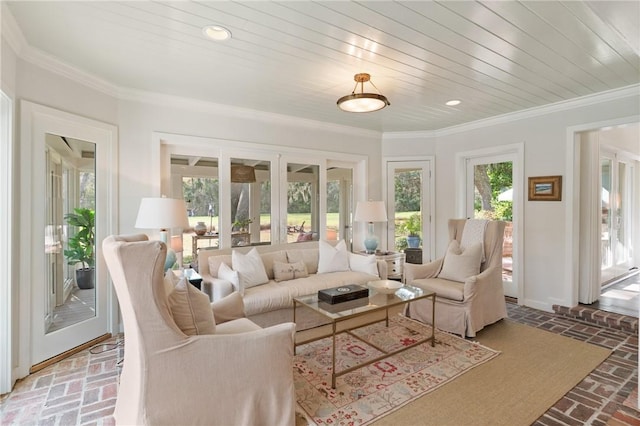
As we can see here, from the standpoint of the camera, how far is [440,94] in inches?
141

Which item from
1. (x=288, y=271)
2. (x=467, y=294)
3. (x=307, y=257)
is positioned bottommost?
(x=467, y=294)

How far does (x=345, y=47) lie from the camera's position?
2508 millimetres

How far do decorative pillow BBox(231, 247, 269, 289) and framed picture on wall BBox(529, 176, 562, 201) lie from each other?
3.56 metres

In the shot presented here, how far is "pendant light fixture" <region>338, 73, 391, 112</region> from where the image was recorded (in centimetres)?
280

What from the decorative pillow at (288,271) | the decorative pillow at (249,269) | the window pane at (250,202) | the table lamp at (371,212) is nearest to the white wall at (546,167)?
the table lamp at (371,212)

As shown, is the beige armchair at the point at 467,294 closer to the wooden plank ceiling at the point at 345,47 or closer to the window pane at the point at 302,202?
the window pane at the point at 302,202

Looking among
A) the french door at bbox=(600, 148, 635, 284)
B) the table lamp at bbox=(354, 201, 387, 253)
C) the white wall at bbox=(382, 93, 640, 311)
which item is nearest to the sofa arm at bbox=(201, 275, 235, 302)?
the table lamp at bbox=(354, 201, 387, 253)

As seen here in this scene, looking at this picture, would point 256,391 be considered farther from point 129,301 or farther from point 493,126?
point 493,126

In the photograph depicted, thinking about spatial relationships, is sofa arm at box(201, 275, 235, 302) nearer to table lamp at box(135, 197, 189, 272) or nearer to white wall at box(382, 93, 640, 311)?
table lamp at box(135, 197, 189, 272)

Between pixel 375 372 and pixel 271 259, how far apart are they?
185cm

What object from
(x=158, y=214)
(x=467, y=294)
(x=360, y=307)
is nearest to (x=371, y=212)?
(x=467, y=294)

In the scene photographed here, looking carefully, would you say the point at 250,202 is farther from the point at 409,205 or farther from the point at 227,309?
the point at 409,205

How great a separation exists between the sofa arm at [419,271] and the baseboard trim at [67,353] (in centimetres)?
327

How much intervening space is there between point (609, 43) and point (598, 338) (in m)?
2.71
